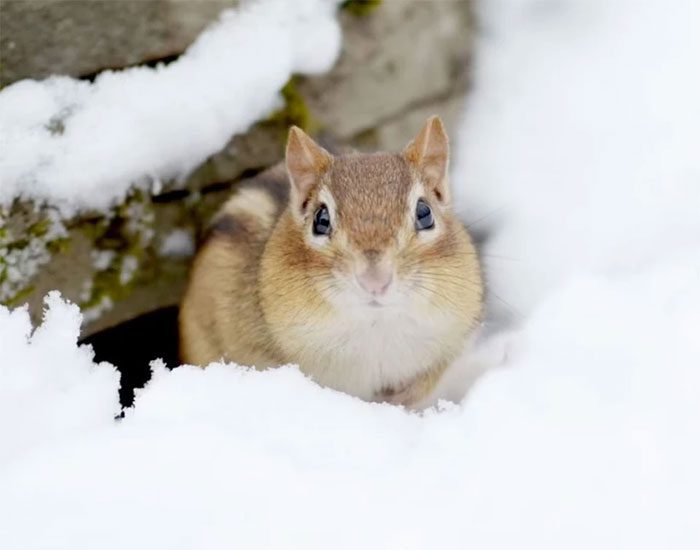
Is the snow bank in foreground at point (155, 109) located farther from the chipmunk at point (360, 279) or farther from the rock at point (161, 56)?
the chipmunk at point (360, 279)

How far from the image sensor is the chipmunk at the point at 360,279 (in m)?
2.51

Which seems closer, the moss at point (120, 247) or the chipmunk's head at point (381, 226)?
the chipmunk's head at point (381, 226)

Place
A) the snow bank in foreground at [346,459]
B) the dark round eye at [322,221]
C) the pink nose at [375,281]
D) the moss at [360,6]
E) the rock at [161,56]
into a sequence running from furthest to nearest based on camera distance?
1. the moss at [360,6]
2. the rock at [161,56]
3. the dark round eye at [322,221]
4. the pink nose at [375,281]
5. the snow bank in foreground at [346,459]

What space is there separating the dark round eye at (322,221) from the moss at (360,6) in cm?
146

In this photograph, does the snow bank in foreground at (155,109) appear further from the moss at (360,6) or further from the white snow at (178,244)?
the white snow at (178,244)

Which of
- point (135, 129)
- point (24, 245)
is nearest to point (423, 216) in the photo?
point (135, 129)

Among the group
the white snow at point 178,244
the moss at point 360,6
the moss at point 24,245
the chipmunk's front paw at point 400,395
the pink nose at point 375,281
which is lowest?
the pink nose at point 375,281

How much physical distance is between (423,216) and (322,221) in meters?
0.29

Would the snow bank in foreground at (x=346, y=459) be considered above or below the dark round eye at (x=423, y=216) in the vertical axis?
below

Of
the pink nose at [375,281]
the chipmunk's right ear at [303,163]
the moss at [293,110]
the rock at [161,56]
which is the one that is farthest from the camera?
the moss at [293,110]

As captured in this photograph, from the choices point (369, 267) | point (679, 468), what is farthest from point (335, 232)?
point (679, 468)

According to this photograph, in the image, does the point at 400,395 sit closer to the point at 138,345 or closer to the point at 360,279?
the point at 360,279

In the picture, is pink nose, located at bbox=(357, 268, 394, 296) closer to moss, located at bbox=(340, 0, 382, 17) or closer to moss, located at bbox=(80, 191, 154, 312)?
moss, located at bbox=(80, 191, 154, 312)

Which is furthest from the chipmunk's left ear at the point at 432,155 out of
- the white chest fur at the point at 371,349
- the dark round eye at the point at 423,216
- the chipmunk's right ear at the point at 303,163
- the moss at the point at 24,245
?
the moss at the point at 24,245
